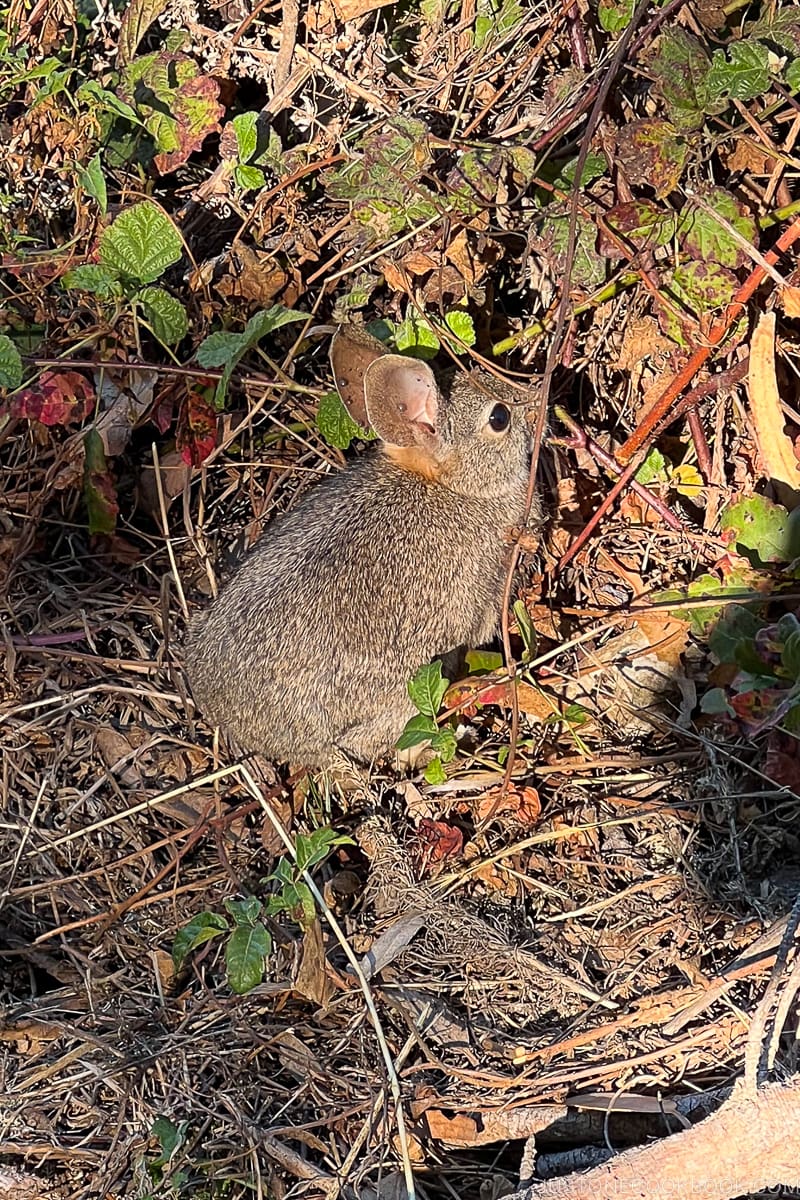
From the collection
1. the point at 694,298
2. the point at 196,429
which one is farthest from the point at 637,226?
the point at 196,429

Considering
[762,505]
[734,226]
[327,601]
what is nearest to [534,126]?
[734,226]

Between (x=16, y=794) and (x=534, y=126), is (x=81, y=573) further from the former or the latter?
(x=534, y=126)

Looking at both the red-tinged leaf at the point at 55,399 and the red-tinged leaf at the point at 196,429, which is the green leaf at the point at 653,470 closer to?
the red-tinged leaf at the point at 196,429

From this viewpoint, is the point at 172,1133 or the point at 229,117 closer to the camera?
the point at 172,1133

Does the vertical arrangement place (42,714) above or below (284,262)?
below

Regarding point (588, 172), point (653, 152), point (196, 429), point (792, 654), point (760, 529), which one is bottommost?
point (196, 429)

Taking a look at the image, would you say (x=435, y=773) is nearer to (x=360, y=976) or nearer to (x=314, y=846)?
(x=314, y=846)

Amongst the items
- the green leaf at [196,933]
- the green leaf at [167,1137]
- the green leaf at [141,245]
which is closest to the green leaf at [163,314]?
the green leaf at [141,245]
